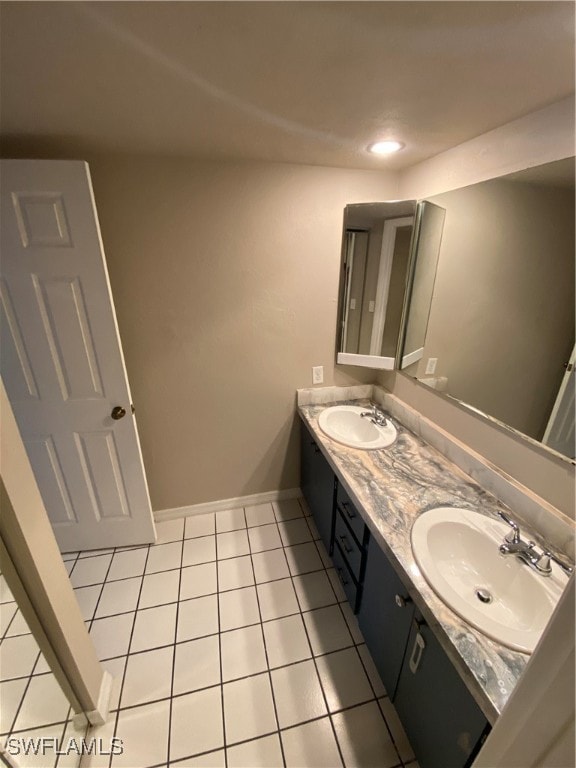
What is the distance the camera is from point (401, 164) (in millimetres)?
1527

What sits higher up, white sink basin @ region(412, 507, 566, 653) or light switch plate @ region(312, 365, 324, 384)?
light switch plate @ region(312, 365, 324, 384)

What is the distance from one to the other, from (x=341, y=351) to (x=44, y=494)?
6.12 feet

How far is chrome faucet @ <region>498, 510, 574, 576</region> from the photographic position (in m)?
0.89

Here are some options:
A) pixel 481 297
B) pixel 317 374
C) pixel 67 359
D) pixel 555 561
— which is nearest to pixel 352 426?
pixel 317 374

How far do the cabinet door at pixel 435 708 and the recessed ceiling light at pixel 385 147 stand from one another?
173 cm

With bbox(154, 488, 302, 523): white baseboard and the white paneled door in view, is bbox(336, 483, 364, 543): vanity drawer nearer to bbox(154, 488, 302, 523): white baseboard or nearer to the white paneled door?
bbox(154, 488, 302, 523): white baseboard

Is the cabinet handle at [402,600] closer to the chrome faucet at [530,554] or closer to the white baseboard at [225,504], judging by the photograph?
the chrome faucet at [530,554]

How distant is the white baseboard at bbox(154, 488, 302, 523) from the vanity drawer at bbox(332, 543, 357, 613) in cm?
62

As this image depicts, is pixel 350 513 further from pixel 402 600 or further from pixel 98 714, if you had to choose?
pixel 98 714

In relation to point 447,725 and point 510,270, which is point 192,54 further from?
point 447,725

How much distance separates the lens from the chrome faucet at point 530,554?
0.89 metres

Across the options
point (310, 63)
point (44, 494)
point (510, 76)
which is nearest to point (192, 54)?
point (310, 63)

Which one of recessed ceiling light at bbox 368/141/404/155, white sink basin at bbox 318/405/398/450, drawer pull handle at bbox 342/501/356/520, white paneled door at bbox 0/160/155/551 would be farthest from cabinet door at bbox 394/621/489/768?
recessed ceiling light at bbox 368/141/404/155

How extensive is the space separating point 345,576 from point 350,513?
398mm
